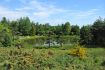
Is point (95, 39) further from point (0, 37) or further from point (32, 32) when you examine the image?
point (32, 32)

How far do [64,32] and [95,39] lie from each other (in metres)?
46.9

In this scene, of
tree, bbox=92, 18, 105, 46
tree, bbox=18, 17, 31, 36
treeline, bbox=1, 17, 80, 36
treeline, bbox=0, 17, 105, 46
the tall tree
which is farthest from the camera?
the tall tree

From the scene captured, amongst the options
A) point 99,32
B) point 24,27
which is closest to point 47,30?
point 24,27

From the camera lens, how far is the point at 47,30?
105500 mm

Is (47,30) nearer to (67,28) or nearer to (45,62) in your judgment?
(67,28)

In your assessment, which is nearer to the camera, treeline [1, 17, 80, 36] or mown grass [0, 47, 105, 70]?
mown grass [0, 47, 105, 70]

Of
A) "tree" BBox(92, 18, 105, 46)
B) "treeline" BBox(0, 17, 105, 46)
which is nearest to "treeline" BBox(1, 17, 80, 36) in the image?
"treeline" BBox(0, 17, 105, 46)

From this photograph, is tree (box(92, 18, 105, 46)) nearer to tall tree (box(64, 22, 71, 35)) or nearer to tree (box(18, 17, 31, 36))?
tall tree (box(64, 22, 71, 35))

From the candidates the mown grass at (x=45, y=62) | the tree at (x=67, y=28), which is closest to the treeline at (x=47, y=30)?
the tree at (x=67, y=28)

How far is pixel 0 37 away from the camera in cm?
5400

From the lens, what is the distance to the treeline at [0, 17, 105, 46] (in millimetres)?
54375

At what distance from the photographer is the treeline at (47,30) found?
54.4 metres

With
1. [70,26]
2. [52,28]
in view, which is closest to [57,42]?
[70,26]

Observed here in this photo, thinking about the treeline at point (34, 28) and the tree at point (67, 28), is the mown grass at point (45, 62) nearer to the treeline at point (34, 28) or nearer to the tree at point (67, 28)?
the treeline at point (34, 28)
